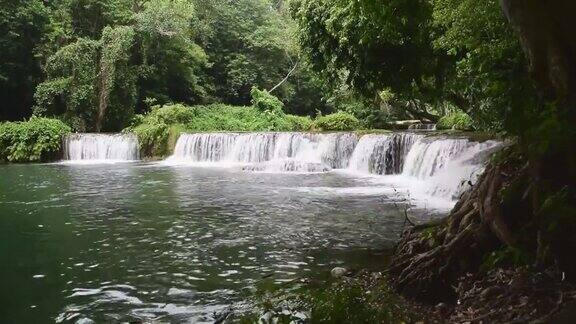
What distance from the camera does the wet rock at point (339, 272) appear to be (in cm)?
605

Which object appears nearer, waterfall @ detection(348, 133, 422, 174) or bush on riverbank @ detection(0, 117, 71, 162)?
waterfall @ detection(348, 133, 422, 174)

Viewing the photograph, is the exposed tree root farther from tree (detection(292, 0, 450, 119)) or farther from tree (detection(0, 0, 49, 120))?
tree (detection(0, 0, 49, 120))

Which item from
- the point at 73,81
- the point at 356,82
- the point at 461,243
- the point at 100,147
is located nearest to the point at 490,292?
the point at 461,243

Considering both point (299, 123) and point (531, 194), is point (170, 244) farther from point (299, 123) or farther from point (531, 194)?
point (299, 123)

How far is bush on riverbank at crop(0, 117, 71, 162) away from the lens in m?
26.4

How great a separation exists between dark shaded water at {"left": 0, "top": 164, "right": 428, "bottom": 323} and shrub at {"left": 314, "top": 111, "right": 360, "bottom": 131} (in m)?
13.3

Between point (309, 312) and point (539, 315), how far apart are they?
1920mm

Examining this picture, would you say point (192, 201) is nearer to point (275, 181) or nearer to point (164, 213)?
point (164, 213)

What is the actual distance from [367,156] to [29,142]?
1731cm

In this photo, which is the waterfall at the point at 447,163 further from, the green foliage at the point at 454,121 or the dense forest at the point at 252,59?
the green foliage at the point at 454,121

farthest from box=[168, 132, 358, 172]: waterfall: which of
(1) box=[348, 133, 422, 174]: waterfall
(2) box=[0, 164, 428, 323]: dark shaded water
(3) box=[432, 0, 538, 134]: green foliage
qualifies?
(3) box=[432, 0, 538, 134]: green foliage

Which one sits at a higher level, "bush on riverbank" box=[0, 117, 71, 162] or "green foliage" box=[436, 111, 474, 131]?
"green foliage" box=[436, 111, 474, 131]

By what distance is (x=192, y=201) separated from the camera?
41.6 ft

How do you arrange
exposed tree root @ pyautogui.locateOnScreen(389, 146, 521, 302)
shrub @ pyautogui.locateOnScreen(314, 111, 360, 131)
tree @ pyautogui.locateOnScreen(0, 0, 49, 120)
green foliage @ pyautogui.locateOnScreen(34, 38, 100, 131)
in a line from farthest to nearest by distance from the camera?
tree @ pyautogui.locateOnScreen(0, 0, 49, 120) < green foliage @ pyautogui.locateOnScreen(34, 38, 100, 131) < shrub @ pyautogui.locateOnScreen(314, 111, 360, 131) < exposed tree root @ pyautogui.locateOnScreen(389, 146, 521, 302)
